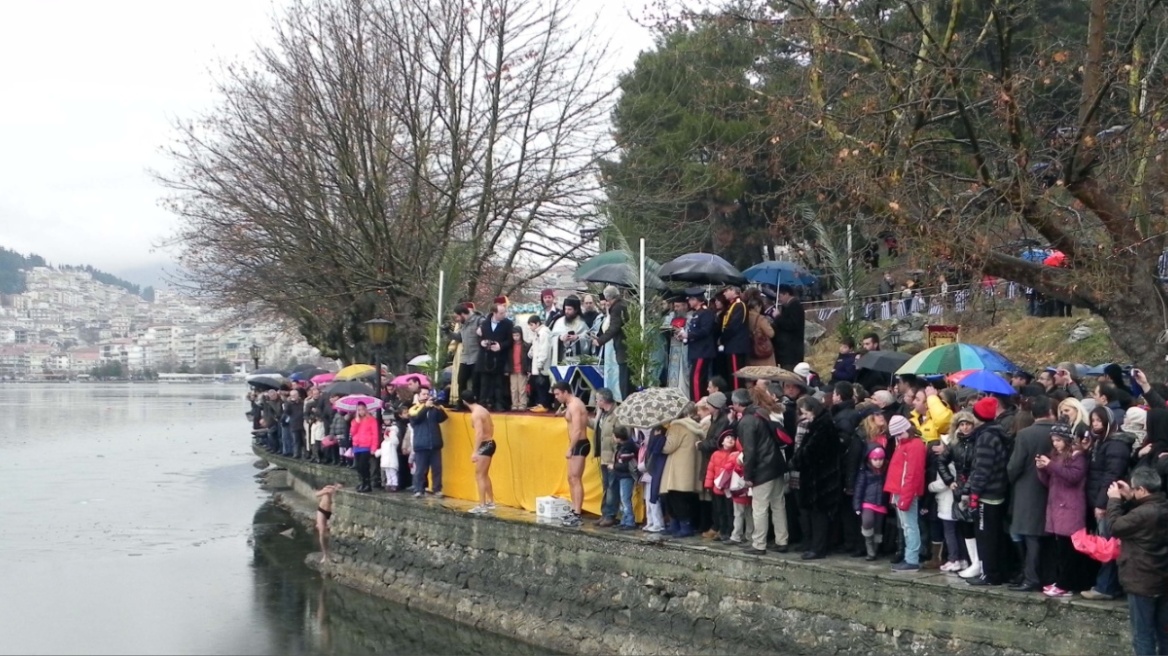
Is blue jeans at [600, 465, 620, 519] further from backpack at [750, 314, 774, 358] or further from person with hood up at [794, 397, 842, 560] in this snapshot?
person with hood up at [794, 397, 842, 560]

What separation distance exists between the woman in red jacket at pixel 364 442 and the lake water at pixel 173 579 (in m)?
1.85

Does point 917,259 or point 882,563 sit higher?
point 917,259

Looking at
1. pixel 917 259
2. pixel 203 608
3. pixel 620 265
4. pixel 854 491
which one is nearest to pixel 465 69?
pixel 620 265

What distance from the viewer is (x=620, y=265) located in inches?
750

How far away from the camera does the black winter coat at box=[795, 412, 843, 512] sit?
39.7 ft

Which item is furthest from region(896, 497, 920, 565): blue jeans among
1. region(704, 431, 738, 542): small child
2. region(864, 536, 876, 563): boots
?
region(704, 431, 738, 542): small child

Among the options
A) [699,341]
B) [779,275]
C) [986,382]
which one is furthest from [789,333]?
[779,275]

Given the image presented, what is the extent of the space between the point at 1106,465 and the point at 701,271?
8118 mm

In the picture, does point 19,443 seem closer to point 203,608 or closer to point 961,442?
point 203,608

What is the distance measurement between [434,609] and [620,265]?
229 inches

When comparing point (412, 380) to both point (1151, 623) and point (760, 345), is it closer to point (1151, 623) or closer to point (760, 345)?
point (760, 345)

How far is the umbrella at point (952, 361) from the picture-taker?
1448 centimetres

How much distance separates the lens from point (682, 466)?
13648mm

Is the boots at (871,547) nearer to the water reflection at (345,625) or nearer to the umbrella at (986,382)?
the umbrella at (986,382)
